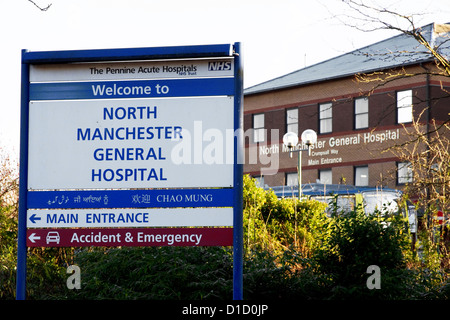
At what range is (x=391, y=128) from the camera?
3756 centimetres

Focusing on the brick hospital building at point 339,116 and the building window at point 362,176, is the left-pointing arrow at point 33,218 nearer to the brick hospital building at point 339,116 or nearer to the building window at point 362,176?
the brick hospital building at point 339,116

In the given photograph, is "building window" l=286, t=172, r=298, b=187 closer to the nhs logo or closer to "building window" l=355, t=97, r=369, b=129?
"building window" l=355, t=97, r=369, b=129

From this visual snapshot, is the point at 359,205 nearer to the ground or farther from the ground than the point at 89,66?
nearer to the ground

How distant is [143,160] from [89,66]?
982 mm

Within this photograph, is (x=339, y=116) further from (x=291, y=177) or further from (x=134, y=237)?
(x=134, y=237)

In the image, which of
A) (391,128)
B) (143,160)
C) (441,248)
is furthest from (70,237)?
(391,128)

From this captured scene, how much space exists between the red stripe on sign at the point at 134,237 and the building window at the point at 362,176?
1309 inches

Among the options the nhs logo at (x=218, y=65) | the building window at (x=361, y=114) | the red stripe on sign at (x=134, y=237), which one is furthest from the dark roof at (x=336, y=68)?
the red stripe on sign at (x=134, y=237)

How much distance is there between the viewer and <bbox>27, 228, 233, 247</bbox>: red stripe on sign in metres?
6.06

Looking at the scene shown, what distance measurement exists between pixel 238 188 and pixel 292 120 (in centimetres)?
3699

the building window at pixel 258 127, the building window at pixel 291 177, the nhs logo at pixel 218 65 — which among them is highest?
the building window at pixel 258 127

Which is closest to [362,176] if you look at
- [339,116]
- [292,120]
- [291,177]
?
[339,116]

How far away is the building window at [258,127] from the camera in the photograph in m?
44.9
